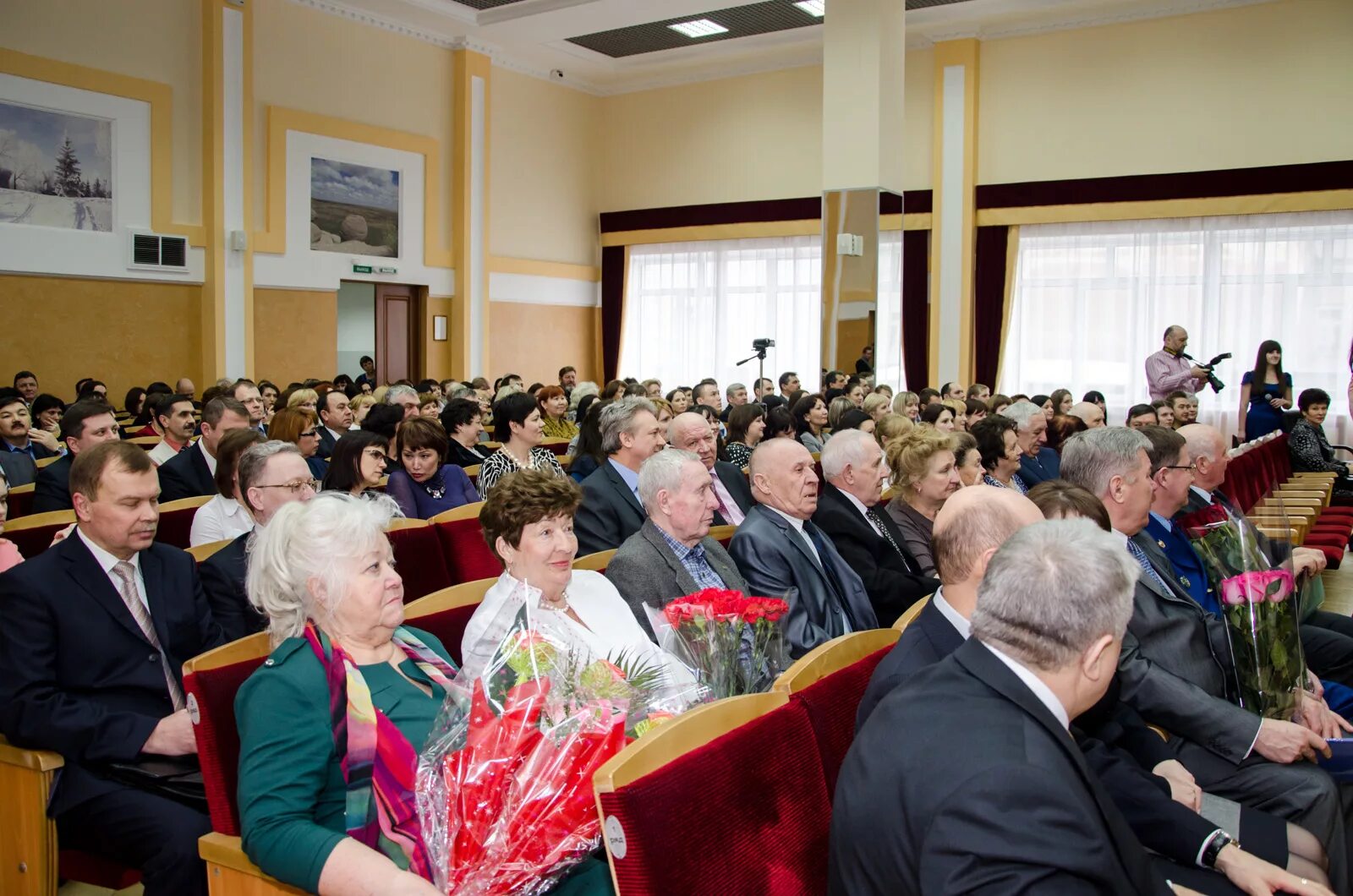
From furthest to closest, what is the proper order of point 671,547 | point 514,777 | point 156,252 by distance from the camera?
point 156,252
point 671,547
point 514,777

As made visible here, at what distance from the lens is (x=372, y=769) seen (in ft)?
6.59

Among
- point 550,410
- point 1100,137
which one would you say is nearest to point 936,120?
point 1100,137

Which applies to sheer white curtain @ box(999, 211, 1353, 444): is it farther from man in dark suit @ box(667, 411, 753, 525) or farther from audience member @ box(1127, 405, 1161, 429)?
man in dark suit @ box(667, 411, 753, 525)

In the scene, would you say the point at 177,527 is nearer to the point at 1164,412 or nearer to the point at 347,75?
the point at 1164,412

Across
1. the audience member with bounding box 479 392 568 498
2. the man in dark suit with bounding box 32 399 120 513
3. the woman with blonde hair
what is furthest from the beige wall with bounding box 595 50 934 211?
the man in dark suit with bounding box 32 399 120 513

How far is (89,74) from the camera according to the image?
11062 mm

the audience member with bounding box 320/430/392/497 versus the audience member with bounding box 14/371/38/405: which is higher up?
the audience member with bounding box 14/371/38/405

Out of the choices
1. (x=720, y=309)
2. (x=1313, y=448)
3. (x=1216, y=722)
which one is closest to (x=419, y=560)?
(x=1216, y=722)

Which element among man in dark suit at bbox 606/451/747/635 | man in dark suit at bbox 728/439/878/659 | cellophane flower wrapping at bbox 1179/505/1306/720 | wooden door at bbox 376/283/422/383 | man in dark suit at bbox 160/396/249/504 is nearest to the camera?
cellophane flower wrapping at bbox 1179/505/1306/720

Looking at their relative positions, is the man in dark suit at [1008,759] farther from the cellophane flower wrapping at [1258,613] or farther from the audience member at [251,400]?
the audience member at [251,400]

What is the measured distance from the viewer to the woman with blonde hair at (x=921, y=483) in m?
4.24

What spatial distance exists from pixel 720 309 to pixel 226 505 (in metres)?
13.2

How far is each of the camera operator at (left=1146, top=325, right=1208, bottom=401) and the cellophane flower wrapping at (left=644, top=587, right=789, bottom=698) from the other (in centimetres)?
1078

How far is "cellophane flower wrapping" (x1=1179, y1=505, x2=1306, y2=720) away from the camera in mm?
2877
